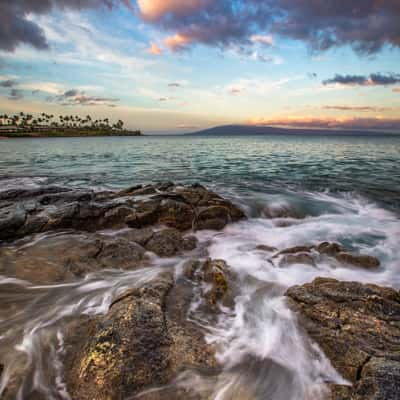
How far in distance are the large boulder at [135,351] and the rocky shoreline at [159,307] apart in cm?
1

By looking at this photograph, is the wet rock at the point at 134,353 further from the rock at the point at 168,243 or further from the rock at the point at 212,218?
the rock at the point at 212,218

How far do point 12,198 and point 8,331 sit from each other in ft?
30.8

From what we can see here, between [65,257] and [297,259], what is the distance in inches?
244

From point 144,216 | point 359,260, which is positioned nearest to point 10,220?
point 144,216

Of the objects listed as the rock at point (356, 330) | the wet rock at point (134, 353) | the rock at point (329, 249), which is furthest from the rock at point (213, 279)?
the rock at point (329, 249)

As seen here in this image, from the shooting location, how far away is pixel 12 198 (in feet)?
36.3

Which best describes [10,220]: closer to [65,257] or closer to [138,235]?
[65,257]

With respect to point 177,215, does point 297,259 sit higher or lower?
lower

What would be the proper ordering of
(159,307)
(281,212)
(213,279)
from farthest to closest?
1. (281,212)
2. (213,279)
3. (159,307)

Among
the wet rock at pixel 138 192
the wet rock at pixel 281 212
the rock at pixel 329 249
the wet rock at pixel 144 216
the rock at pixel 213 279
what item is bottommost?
the wet rock at pixel 281 212

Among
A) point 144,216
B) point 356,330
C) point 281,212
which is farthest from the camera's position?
point 281,212

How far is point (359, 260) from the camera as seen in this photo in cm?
635

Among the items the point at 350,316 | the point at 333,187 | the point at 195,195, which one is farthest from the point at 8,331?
the point at 333,187

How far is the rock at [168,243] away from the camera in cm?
674
